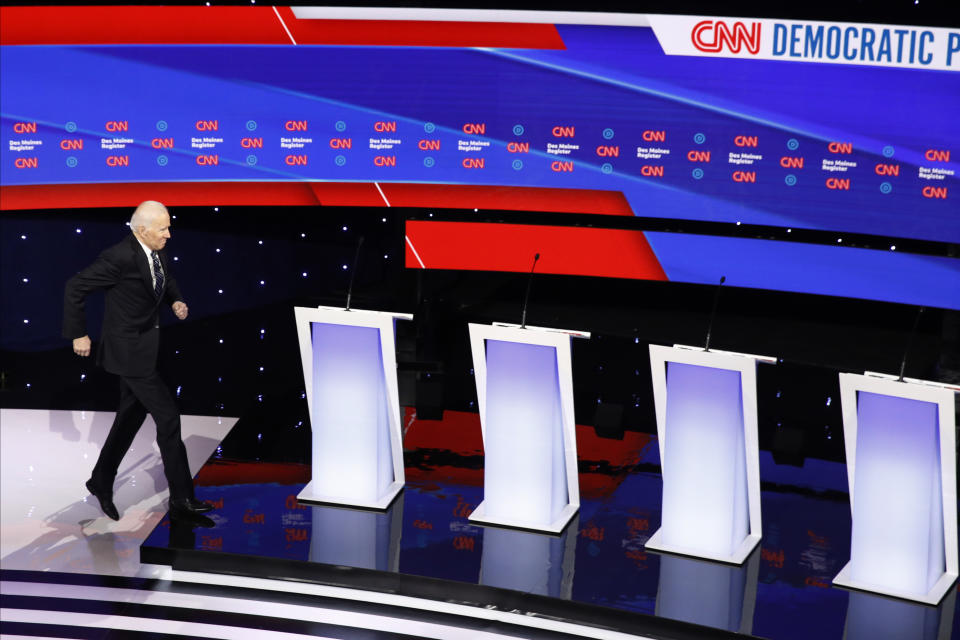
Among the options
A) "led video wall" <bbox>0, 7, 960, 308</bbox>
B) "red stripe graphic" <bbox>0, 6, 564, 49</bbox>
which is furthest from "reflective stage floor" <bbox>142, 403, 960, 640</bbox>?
"red stripe graphic" <bbox>0, 6, 564, 49</bbox>

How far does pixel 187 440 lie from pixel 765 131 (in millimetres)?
3403

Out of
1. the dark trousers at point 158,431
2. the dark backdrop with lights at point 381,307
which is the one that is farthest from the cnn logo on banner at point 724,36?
the dark trousers at point 158,431

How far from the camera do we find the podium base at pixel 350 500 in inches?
192

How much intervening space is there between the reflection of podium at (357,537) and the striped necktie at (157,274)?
3.59 ft

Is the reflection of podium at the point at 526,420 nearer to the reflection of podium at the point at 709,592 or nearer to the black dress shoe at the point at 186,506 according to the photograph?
the reflection of podium at the point at 709,592

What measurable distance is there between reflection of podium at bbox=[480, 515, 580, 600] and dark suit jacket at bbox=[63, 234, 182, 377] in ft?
4.98

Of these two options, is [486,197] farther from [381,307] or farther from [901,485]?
[901,485]

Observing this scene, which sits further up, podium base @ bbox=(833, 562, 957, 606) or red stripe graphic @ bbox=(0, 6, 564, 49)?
red stripe graphic @ bbox=(0, 6, 564, 49)

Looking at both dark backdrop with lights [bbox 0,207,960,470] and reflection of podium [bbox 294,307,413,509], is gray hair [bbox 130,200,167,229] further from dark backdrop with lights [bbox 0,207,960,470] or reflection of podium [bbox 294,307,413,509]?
dark backdrop with lights [bbox 0,207,960,470]

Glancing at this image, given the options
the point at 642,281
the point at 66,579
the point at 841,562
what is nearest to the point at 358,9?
the point at 642,281

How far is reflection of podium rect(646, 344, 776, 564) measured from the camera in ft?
14.1

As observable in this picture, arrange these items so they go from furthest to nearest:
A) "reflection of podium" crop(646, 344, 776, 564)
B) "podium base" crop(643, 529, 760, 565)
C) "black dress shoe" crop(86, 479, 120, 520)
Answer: "black dress shoe" crop(86, 479, 120, 520) → "podium base" crop(643, 529, 760, 565) → "reflection of podium" crop(646, 344, 776, 564)

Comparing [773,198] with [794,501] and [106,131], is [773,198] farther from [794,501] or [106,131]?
Result: [106,131]

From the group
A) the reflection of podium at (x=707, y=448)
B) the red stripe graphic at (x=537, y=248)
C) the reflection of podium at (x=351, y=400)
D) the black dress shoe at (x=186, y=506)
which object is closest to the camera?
the reflection of podium at (x=707, y=448)
